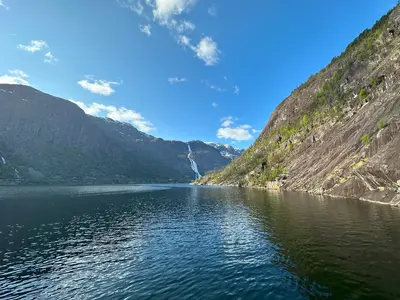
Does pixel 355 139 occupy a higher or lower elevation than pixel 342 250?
higher

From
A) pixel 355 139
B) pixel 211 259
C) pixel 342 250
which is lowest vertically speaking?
pixel 211 259

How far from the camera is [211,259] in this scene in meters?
31.2

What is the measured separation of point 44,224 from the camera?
56.7 meters

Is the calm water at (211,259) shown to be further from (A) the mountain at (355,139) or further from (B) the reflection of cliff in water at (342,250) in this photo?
(A) the mountain at (355,139)

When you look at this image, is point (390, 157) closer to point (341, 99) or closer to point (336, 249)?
point (336, 249)

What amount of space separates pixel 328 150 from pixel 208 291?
117251 mm

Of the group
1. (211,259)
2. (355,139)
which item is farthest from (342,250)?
(355,139)

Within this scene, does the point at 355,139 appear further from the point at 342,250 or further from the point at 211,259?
the point at 211,259

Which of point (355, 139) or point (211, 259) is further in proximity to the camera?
point (355, 139)

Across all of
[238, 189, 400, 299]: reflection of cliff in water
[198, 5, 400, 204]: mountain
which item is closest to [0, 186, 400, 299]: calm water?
[238, 189, 400, 299]: reflection of cliff in water

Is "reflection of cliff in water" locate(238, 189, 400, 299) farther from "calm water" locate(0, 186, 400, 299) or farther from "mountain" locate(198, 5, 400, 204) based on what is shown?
"mountain" locate(198, 5, 400, 204)

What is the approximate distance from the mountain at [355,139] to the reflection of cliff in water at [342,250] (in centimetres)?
2150

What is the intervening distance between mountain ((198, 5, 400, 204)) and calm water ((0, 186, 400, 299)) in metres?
22.7

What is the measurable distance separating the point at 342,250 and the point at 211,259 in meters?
17.8
